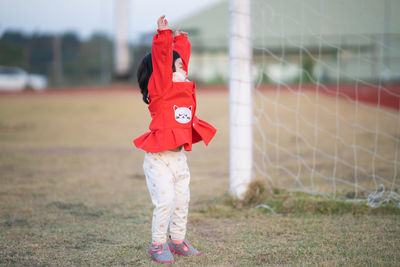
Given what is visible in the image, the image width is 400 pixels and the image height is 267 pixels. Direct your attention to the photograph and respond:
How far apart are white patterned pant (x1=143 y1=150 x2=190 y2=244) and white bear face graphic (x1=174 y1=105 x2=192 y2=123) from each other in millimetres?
215

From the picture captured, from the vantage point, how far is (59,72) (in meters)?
24.0

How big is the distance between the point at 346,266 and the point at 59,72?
929 inches

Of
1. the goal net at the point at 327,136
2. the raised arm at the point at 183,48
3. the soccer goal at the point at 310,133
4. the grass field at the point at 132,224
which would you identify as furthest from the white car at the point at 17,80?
the raised arm at the point at 183,48

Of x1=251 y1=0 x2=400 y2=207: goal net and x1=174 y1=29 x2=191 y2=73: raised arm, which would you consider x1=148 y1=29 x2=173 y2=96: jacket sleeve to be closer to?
x1=174 y1=29 x2=191 y2=73: raised arm

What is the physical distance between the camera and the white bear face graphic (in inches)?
103

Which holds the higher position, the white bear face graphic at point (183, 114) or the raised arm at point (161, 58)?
the raised arm at point (161, 58)

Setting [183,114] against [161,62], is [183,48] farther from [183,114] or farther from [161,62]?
[183,114]

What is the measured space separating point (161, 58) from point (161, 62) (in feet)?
0.08

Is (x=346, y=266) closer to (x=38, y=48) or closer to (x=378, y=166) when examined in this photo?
(x=378, y=166)

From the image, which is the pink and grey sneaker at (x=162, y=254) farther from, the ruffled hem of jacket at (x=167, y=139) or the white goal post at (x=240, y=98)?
the white goal post at (x=240, y=98)

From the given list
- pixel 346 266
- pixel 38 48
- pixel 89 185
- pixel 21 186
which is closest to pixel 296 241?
pixel 346 266

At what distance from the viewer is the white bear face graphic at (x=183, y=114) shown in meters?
2.62

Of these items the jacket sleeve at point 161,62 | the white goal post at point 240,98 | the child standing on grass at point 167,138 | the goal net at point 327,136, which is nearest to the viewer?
the jacket sleeve at point 161,62

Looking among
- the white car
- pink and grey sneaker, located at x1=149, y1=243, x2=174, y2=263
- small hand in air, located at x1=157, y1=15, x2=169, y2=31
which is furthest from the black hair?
the white car
